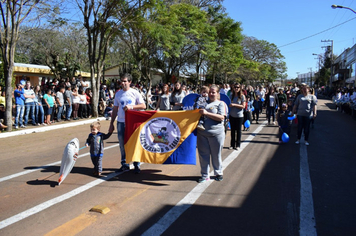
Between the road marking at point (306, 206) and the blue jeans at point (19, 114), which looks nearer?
the road marking at point (306, 206)

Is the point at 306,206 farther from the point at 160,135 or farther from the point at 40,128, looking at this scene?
the point at 40,128

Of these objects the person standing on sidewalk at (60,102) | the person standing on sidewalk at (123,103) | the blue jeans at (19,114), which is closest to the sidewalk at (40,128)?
the blue jeans at (19,114)

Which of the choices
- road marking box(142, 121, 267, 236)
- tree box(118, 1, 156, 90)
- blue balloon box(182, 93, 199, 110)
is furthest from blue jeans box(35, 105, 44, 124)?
road marking box(142, 121, 267, 236)

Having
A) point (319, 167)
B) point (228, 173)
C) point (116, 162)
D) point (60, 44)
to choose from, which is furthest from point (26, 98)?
point (60, 44)

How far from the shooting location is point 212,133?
5.45 metres

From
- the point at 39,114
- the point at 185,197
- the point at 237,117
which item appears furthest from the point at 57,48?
the point at 185,197

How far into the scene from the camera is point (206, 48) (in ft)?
89.8

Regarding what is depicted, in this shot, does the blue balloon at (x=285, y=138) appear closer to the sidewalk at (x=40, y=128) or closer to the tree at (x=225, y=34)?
the sidewalk at (x=40, y=128)

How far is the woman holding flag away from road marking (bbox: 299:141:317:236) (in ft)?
5.13

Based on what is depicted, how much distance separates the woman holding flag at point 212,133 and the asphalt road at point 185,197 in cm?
44

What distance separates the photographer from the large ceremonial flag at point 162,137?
5684mm

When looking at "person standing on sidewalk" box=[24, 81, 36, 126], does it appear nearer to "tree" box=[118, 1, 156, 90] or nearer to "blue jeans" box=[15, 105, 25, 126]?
"blue jeans" box=[15, 105, 25, 126]

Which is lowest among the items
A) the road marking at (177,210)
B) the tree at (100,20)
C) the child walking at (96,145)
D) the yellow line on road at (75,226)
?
the yellow line on road at (75,226)

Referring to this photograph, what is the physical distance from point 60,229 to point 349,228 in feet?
12.2
